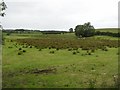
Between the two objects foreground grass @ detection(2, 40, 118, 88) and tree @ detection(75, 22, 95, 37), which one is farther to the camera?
tree @ detection(75, 22, 95, 37)

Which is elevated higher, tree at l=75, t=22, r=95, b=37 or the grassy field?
tree at l=75, t=22, r=95, b=37

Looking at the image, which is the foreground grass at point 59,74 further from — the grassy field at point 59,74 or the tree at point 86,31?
the tree at point 86,31

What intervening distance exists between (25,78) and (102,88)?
6.32 metres

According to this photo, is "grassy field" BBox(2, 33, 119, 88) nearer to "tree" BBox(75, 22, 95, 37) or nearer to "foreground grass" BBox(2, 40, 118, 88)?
"foreground grass" BBox(2, 40, 118, 88)

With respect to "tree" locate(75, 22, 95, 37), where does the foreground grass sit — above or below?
below

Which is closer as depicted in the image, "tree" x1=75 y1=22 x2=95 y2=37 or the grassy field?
the grassy field

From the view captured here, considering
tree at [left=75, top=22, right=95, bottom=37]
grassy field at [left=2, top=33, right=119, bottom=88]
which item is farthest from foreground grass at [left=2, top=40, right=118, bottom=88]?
A: tree at [left=75, top=22, right=95, bottom=37]

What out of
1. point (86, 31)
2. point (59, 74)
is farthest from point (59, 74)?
point (86, 31)

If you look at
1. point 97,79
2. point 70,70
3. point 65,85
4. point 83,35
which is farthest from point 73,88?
point 83,35

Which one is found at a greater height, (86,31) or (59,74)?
(86,31)

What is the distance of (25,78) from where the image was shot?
21828mm

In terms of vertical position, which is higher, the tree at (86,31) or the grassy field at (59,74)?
the tree at (86,31)

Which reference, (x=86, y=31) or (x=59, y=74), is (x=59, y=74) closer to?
(x=59, y=74)

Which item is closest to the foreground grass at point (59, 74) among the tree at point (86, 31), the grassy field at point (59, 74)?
the grassy field at point (59, 74)
